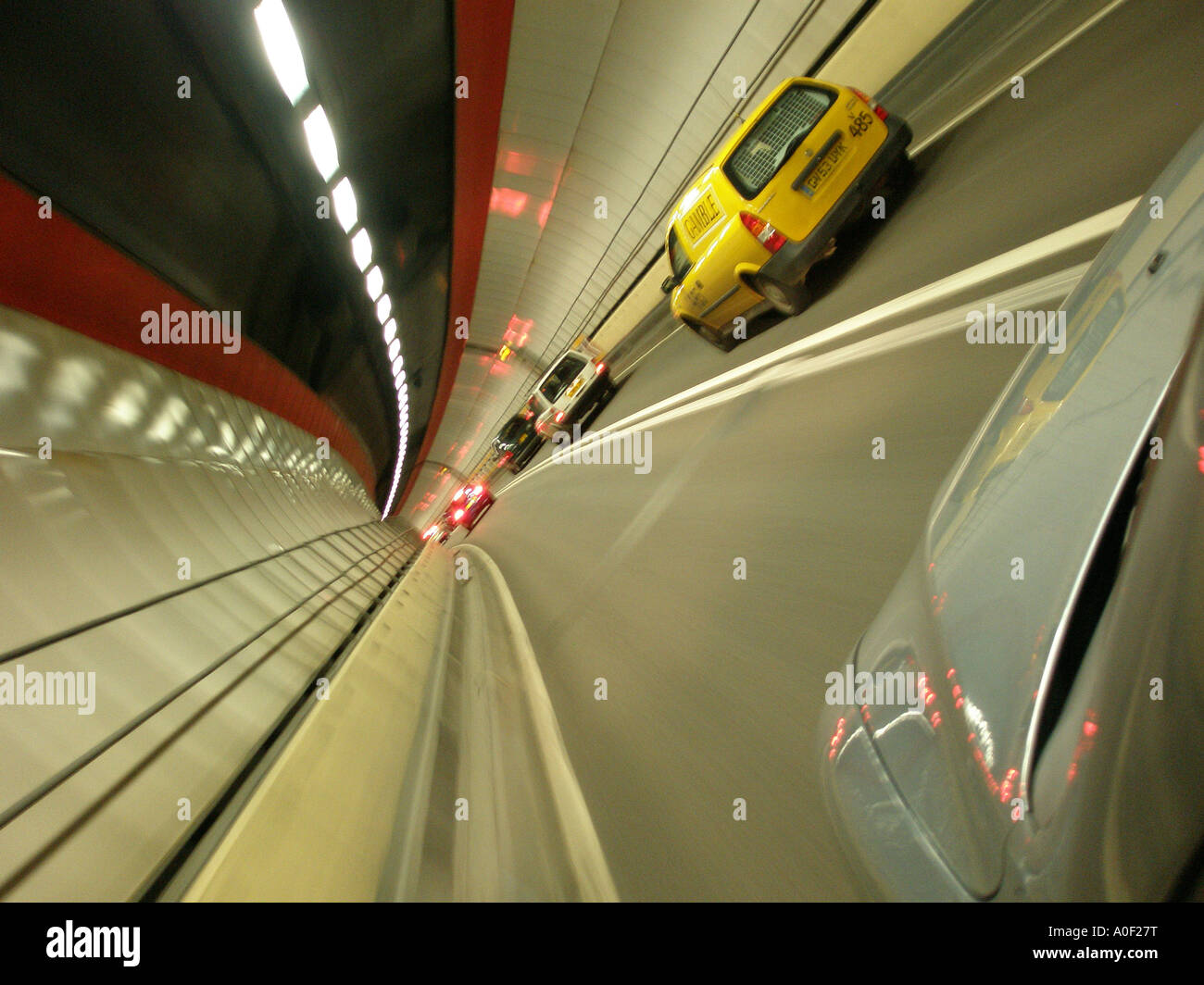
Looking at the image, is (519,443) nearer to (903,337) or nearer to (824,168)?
(824,168)

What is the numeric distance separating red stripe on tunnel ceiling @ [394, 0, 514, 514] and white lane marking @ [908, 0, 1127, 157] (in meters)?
5.01

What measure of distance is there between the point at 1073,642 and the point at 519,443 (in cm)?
1998

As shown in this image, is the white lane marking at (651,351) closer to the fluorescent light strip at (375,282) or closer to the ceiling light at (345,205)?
the fluorescent light strip at (375,282)

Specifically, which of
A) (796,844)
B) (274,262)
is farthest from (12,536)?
(274,262)

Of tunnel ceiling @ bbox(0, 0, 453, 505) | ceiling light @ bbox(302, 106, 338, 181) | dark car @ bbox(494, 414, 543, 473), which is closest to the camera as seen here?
tunnel ceiling @ bbox(0, 0, 453, 505)

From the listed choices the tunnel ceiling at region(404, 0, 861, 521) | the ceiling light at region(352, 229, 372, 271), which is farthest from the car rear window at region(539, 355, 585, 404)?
the ceiling light at region(352, 229, 372, 271)

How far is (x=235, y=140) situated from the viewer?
6.02 meters

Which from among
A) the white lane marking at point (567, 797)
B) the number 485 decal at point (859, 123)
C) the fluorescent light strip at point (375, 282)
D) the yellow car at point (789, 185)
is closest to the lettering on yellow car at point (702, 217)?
the yellow car at point (789, 185)

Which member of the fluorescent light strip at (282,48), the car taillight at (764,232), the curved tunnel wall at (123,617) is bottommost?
the curved tunnel wall at (123,617)

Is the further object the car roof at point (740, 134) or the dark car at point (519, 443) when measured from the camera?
the dark car at point (519, 443)

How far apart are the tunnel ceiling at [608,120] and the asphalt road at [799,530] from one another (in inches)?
149

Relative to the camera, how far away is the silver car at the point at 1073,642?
3.20 feet

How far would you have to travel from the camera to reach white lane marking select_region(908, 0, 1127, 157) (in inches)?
180

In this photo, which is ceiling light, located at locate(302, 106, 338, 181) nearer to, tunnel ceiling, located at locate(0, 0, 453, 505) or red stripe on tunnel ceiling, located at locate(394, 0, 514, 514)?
tunnel ceiling, located at locate(0, 0, 453, 505)
